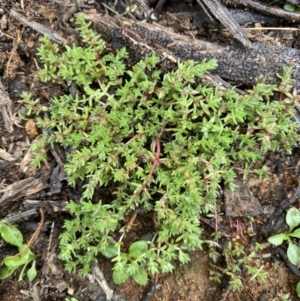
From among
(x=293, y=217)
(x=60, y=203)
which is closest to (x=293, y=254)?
(x=293, y=217)

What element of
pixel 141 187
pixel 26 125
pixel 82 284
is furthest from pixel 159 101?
pixel 82 284

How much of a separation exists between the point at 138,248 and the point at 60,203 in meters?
0.71

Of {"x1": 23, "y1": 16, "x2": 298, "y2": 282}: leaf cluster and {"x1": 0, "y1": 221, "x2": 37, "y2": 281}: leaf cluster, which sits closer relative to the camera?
{"x1": 23, "y1": 16, "x2": 298, "y2": 282}: leaf cluster

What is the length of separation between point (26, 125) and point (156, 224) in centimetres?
128

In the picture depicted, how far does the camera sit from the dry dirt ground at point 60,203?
3.28 m

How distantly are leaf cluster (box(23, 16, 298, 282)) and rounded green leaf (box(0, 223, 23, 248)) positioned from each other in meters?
0.38

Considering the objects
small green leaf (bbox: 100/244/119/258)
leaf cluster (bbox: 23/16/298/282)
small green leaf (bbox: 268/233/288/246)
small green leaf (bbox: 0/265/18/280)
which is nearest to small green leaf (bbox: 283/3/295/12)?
leaf cluster (bbox: 23/16/298/282)

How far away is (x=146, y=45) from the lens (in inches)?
124

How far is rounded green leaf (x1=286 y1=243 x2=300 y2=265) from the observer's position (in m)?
3.24

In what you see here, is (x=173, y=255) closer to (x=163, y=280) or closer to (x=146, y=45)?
(x=163, y=280)

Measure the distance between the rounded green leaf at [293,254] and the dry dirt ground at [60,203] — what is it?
4.1 inches

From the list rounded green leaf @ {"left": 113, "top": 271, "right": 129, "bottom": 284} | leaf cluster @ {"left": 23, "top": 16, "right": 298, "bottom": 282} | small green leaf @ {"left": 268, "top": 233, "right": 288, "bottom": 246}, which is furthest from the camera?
small green leaf @ {"left": 268, "top": 233, "right": 288, "bottom": 246}

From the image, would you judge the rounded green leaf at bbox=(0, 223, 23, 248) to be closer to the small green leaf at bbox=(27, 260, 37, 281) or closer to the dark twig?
the small green leaf at bbox=(27, 260, 37, 281)

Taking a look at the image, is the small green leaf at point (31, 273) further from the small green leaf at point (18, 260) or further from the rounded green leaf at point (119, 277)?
the rounded green leaf at point (119, 277)
